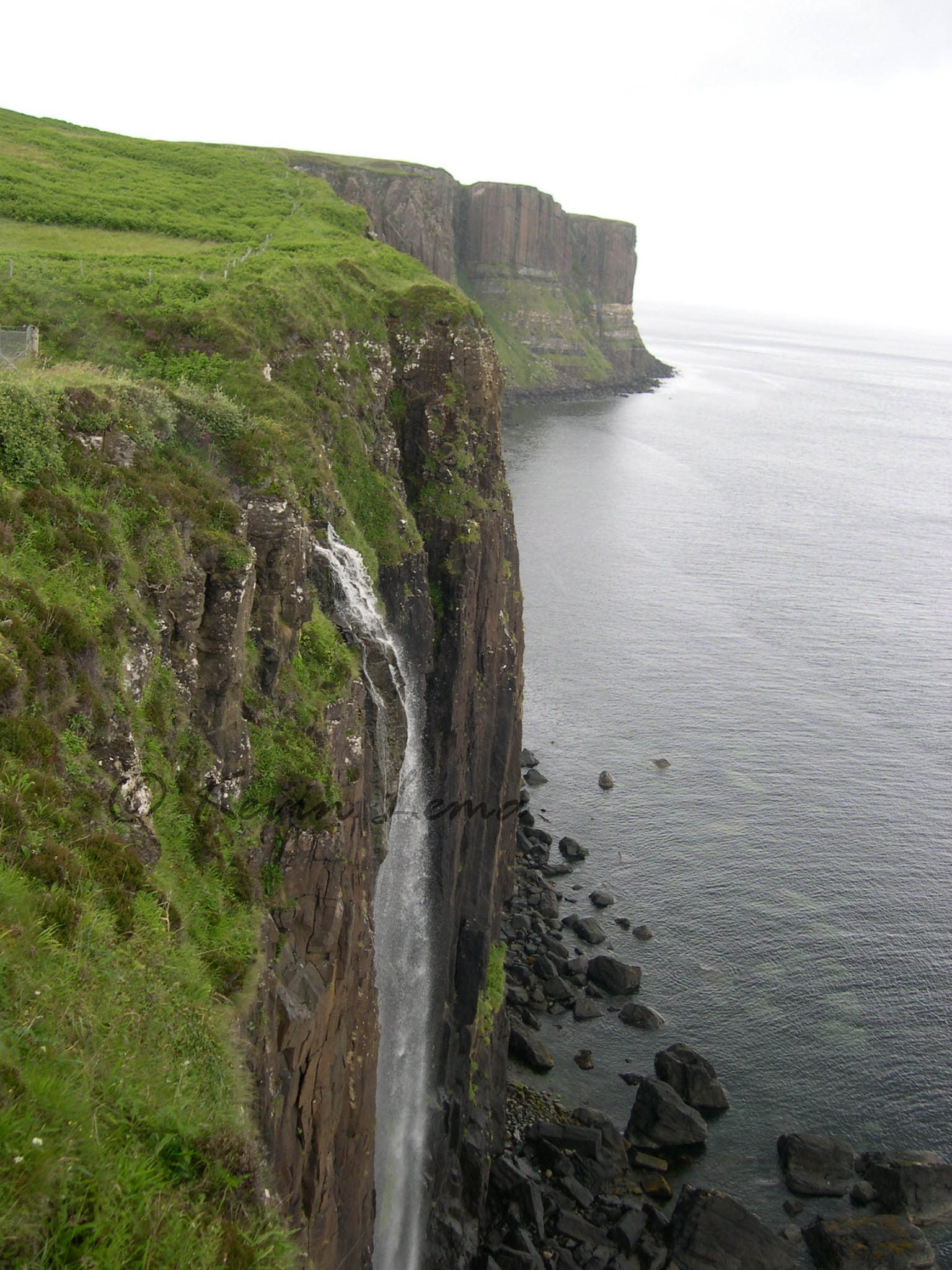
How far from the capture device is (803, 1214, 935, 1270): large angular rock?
111 ft

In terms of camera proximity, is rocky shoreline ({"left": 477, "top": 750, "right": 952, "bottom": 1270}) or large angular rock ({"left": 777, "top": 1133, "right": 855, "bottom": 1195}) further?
large angular rock ({"left": 777, "top": 1133, "right": 855, "bottom": 1195})

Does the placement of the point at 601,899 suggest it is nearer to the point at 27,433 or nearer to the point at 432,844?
the point at 432,844

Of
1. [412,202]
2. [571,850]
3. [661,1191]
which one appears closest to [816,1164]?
[661,1191]

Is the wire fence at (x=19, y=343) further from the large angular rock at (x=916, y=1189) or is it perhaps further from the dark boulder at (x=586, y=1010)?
the large angular rock at (x=916, y=1189)

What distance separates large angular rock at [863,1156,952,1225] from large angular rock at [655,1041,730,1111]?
6.70 metres

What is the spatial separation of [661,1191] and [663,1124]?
2.74 m

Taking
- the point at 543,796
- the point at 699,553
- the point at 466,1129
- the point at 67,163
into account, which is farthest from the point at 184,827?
the point at 699,553

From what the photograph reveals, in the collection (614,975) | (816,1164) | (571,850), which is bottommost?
(816,1164)

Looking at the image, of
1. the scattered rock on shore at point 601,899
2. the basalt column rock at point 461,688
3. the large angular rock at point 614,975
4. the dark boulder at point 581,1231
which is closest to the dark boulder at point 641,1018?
the large angular rock at point 614,975

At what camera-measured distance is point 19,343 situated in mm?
27891

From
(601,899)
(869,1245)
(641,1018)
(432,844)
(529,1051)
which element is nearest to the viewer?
(869,1245)

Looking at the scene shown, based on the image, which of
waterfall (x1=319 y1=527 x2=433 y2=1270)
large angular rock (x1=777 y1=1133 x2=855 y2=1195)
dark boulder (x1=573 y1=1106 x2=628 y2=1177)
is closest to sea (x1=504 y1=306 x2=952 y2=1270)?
large angular rock (x1=777 y1=1133 x2=855 y2=1195)

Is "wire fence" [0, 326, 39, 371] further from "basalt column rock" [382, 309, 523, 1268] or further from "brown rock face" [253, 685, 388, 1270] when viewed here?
"basalt column rock" [382, 309, 523, 1268]

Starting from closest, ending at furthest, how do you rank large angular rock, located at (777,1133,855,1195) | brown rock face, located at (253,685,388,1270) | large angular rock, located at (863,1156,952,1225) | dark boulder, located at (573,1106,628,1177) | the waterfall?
brown rock face, located at (253,685,388,1270), the waterfall, large angular rock, located at (863,1156,952,1225), large angular rock, located at (777,1133,855,1195), dark boulder, located at (573,1106,628,1177)
